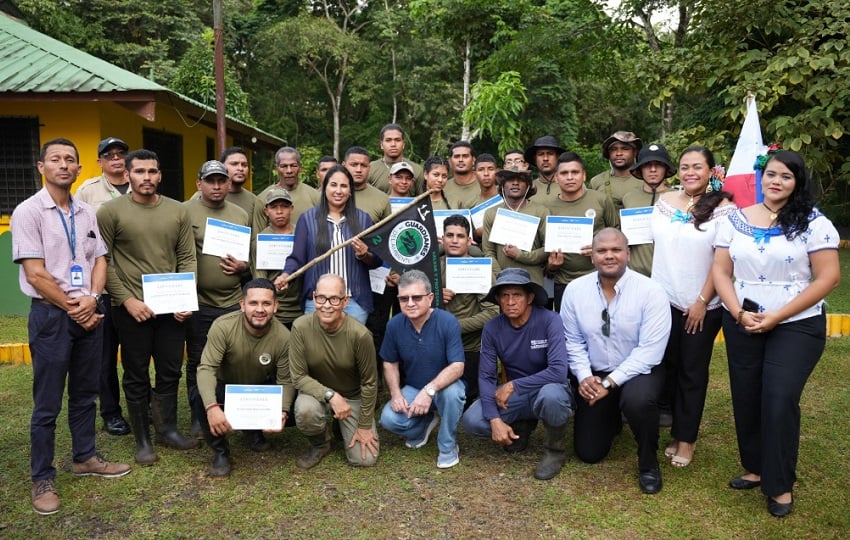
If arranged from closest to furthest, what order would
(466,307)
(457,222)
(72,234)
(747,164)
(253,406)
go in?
1. (72,234)
2. (253,406)
3. (457,222)
4. (466,307)
5. (747,164)

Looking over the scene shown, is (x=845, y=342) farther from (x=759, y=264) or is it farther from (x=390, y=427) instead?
(x=390, y=427)

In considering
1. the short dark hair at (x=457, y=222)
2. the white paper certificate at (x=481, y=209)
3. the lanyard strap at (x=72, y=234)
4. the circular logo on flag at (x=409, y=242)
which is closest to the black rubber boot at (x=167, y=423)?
the lanyard strap at (x=72, y=234)

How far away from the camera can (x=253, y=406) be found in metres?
4.66

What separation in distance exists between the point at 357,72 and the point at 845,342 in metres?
25.2

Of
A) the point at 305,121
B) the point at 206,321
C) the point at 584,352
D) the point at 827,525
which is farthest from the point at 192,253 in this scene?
the point at 305,121

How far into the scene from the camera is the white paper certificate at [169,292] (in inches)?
189

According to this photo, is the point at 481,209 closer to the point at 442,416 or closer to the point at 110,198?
the point at 442,416

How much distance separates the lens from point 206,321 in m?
5.38

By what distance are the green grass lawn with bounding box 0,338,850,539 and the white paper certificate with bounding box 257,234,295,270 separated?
1404mm

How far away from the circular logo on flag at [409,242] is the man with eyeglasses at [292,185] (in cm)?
114

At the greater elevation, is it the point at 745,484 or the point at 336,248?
the point at 336,248

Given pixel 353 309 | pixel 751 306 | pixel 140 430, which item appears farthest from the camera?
pixel 353 309

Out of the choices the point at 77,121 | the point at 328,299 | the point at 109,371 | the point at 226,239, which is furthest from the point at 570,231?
the point at 77,121

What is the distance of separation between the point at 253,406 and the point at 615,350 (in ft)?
8.42
